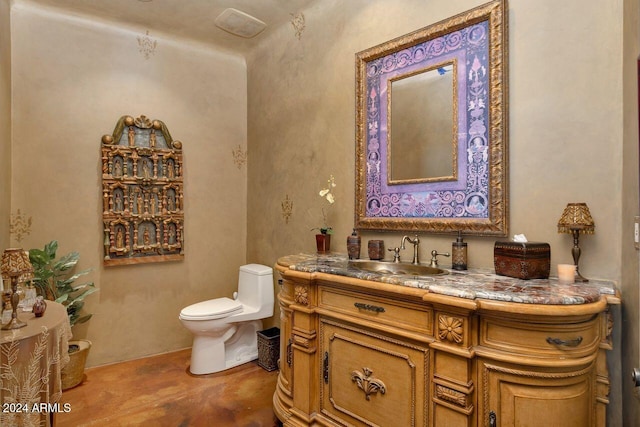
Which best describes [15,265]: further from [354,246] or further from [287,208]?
[287,208]

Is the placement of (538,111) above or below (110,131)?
below

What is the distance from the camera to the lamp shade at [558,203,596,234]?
1.42 meters

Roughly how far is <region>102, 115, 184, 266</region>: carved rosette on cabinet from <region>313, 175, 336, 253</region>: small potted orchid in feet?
4.66

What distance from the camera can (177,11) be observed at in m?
2.76

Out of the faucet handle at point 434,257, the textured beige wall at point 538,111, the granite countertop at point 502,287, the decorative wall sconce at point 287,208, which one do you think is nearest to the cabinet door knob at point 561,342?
the granite countertop at point 502,287

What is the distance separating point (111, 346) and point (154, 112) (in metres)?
2.03

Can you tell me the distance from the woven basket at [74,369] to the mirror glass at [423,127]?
2545 mm

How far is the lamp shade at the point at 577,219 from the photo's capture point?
4.65 ft

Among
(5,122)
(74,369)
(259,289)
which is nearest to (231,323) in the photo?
(259,289)

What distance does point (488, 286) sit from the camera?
135 cm

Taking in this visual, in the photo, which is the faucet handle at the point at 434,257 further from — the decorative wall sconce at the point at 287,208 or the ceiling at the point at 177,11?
the ceiling at the point at 177,11

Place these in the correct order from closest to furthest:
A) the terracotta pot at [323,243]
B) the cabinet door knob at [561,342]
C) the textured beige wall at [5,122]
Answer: the cabinet door knob at [561,342]
the textured beige wall at [5,122]
the terracotta pot at [323,243]

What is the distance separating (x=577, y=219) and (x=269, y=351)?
2.25m

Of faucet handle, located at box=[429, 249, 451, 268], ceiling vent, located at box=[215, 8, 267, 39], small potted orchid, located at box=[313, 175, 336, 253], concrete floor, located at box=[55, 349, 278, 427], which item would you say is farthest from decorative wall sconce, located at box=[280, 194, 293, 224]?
ceiling vent, located at box=[215, 8, 267, 39]
